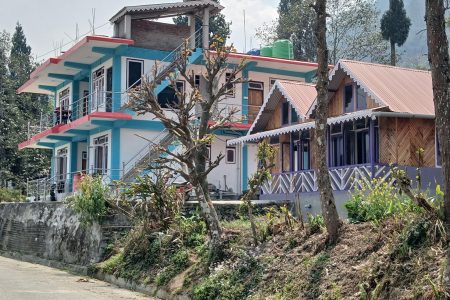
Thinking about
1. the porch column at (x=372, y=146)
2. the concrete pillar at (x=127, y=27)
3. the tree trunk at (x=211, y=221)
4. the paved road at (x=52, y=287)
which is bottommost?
the paved road at (x=52, y=287)

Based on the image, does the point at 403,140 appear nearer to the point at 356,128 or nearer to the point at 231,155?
the point at 356,128

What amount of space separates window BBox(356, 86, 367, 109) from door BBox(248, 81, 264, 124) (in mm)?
9786

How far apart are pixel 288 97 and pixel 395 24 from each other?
21.6 m

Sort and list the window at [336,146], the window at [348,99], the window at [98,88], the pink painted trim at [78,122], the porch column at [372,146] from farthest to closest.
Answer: the window at [98,88] < the pink painted trim at [78,122] < the window at [336,146] < the window at [348,99] < the porch column at [372,146]

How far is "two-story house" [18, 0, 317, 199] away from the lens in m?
29.0

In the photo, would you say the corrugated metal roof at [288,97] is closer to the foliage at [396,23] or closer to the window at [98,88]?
the window at [98,88]

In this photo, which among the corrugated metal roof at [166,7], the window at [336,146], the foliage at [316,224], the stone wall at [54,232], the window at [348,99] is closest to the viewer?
the foliage at [316,224]

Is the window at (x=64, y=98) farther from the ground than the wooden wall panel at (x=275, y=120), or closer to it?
farther from the ground

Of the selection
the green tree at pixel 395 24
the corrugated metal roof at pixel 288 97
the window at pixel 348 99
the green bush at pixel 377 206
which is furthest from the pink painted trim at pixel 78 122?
the green tree at pixel 395 24

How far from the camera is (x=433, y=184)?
72.3 feet

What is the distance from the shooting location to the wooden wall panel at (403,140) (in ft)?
71.3

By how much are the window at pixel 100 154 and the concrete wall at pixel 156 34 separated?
185 inches

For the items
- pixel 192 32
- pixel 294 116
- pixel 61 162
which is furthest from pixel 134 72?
pixel 61 162

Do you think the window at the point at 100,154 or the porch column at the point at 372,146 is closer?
the porch column at the point at 372,146
